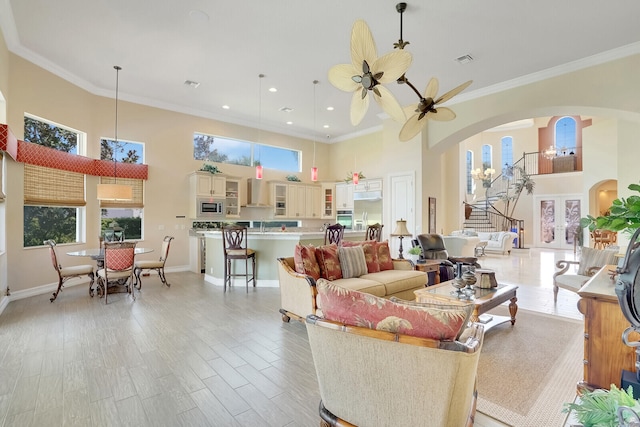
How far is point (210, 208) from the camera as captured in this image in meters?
7.39

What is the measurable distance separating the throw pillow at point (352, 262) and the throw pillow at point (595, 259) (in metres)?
3.10

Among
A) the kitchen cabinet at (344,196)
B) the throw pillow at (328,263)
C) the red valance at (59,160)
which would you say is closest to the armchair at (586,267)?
the throw pillow at (328,263)

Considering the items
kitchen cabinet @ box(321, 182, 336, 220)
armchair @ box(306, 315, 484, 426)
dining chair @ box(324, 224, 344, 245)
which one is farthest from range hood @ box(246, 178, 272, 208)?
armchair @ box(306, 315, 484, 426)

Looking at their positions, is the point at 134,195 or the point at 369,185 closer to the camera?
the point at 134,195

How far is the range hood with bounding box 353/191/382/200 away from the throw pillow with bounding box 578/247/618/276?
15.4 ft

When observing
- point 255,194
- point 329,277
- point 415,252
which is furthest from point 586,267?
point 255,194

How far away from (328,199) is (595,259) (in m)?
6.71

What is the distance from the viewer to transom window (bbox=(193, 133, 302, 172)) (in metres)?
7.76

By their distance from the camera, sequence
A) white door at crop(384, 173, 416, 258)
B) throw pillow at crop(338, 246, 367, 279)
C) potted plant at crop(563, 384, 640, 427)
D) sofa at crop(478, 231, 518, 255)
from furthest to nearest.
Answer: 1. sofa at crop(478, 231, 518, 255)
2. white door at crop(384, 173, 416, 258)
3. throw pillow at crop(338, 246, 367, 279)
4. potted plant at crop(563, 384, 640, 427)

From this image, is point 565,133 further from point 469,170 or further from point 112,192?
point 112,192

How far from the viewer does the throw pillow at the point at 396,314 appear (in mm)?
1365

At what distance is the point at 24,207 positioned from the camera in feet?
16.3

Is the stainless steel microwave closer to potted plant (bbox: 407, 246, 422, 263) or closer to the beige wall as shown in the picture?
the beige wall

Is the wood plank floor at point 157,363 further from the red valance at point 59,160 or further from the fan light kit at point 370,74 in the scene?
the fan light kit at point 370,74
